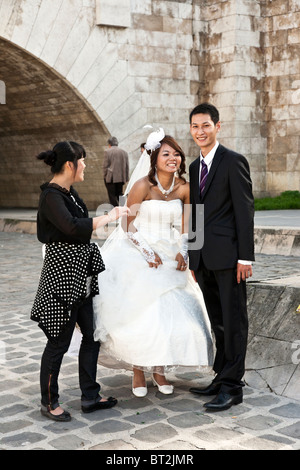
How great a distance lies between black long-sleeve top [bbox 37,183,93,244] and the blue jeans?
45cm

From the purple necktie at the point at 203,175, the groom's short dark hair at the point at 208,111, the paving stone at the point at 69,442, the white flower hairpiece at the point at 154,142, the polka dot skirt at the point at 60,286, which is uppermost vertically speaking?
the groom's short dark hair at the point at 208,111

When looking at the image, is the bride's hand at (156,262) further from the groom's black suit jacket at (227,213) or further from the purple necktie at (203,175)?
the purple necktie at (203,175)

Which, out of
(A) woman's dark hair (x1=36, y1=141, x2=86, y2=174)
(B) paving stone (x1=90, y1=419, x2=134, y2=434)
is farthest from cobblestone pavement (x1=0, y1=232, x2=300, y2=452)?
(A) woman's dark hair (x1=36, y1=141, x2=86, y2=174)

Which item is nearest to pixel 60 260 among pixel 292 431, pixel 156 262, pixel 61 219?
pixel 61 219

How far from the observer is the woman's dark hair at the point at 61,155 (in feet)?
13.6

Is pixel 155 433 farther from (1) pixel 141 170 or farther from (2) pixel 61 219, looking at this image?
(1) pixel 141 170

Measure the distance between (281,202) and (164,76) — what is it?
162 inches

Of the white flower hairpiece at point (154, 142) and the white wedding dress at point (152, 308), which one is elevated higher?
the white flower hairpiece at point (154, 142)

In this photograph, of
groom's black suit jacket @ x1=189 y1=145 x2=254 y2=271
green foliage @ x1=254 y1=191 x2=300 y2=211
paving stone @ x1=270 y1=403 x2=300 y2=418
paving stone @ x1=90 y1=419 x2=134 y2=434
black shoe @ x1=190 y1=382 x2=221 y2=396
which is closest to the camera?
paving stone @ x1=90 y1=419 x2=134 y2=434

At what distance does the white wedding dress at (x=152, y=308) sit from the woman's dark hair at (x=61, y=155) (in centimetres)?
73

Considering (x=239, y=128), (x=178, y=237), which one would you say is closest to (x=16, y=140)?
(x=239, y=128)

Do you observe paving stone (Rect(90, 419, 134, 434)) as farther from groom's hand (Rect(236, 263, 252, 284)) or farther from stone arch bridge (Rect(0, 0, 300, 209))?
stone arch bridge (Rect(0, 0, 300, 209))

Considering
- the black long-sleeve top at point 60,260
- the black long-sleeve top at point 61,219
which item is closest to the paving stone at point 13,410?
the black long-sleeve top at point 60,260

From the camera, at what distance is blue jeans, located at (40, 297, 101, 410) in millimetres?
4145
